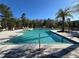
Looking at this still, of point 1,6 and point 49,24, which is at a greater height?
point 1,6

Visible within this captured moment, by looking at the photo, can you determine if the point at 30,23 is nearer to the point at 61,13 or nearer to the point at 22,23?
the point at 22,23

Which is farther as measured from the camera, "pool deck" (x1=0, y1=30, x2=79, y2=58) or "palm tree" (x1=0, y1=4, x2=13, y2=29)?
"palm tree" (x1=0, y1=4, x2=13, y2=29)

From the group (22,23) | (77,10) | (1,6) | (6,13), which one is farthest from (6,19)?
(77,10)

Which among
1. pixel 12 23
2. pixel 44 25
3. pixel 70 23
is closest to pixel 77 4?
pixel 12 23

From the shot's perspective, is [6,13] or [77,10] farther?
[6,13]

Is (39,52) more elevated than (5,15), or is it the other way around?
(5,15)

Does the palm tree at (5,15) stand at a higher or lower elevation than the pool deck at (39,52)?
higher

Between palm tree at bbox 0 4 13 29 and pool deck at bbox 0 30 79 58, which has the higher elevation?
palm tree at bbox 0 4 13 29

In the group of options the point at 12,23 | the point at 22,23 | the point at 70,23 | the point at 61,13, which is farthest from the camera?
the point at 22,23

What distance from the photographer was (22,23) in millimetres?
51188

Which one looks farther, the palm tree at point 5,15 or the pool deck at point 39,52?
the palm tree at point 5,15

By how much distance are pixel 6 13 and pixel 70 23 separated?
17.5m

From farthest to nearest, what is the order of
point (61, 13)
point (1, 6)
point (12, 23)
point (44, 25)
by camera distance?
point (44, 25)
point (12, 23)
point (1, 6)
point (61, 13)

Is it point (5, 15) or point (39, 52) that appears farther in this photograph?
point (5, 15)
